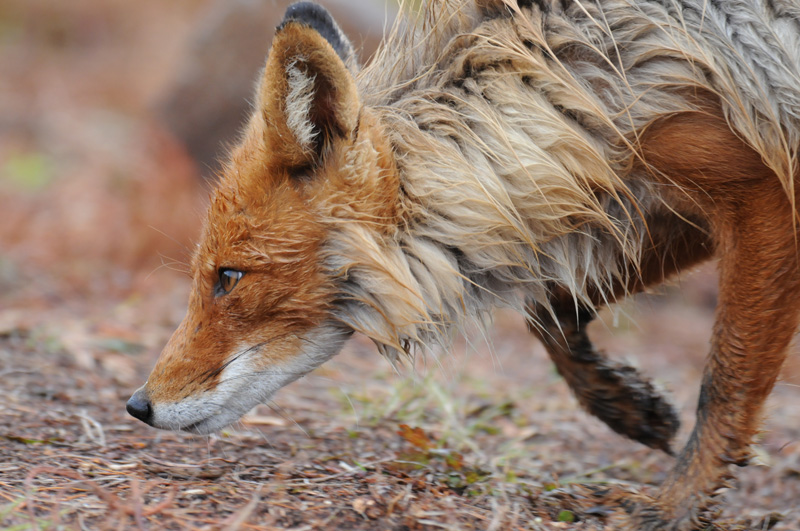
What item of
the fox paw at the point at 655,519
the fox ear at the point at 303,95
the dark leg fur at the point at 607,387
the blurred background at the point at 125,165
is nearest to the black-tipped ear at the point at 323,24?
the fox ear at the point at 303,95

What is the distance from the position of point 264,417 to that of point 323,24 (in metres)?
2.51

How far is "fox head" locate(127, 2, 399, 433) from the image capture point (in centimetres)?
345

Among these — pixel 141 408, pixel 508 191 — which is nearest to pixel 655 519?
pixel 508 191

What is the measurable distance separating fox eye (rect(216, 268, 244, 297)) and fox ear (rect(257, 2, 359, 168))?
0.56m

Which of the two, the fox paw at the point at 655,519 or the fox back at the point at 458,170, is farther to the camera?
the fox paw at the point at 655,519

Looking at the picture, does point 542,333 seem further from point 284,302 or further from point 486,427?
point 284,302

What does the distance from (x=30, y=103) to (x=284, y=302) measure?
12587 millimetres

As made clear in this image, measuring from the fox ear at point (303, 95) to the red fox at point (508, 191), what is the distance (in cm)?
1

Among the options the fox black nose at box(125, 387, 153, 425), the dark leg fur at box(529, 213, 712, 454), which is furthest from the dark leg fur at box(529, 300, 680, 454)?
the fox black nose at box(125, 387, 153, 425)

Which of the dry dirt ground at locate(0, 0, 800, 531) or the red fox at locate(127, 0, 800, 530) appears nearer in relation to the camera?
the dry dirt ground at locate(0, 0, 800, 531)

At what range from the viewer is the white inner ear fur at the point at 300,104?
3.33 m

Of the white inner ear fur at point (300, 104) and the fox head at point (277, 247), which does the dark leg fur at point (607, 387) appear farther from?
the white inner ear fur at point (300, 104)

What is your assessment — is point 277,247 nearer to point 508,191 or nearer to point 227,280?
point 227,280

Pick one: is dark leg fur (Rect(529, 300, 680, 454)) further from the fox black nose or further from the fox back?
the fox black nose
